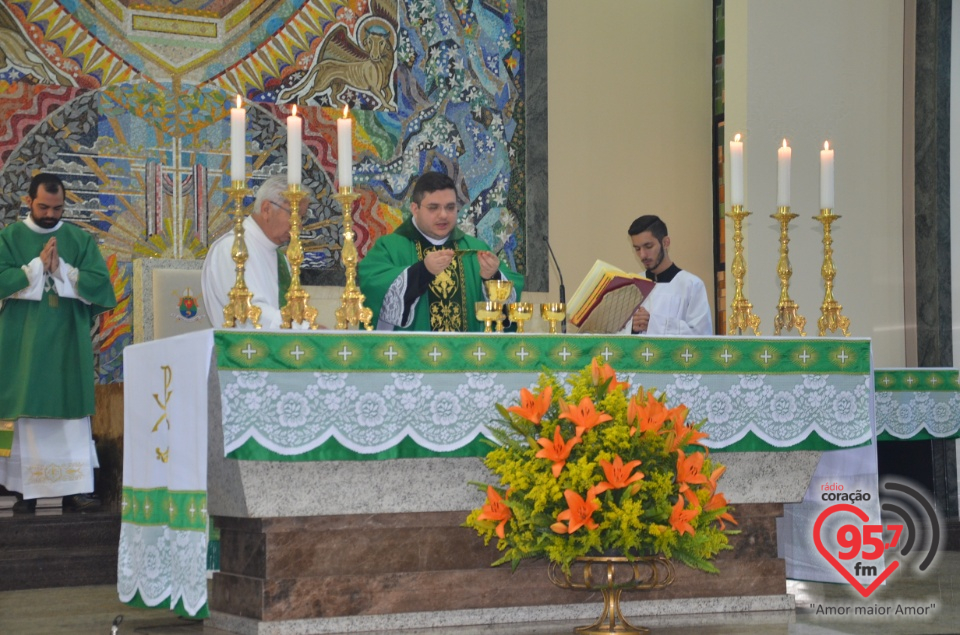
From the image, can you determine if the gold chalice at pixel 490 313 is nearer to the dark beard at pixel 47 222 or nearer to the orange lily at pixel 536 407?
the orange lily at pixel 536 407

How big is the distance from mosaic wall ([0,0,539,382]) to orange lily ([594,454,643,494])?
4750 mm

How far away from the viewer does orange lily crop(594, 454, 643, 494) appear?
14.4 ft

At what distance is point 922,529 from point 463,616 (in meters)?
4.30

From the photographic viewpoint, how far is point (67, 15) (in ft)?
28.0

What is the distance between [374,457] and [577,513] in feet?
2.96

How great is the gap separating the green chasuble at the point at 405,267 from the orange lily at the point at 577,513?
80.5 inches

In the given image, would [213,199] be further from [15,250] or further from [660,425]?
[660,425]

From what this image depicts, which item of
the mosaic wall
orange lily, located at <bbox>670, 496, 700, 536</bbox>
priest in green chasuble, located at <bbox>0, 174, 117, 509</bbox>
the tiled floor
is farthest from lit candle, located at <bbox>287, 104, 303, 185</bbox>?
the mosaic wall

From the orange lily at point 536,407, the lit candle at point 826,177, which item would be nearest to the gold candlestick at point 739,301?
the lit candle at point 826,177

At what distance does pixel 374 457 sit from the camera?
16.2 feet

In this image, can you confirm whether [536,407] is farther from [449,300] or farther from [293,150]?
[449,300]

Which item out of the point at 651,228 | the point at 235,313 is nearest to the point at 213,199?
the point at 651,228

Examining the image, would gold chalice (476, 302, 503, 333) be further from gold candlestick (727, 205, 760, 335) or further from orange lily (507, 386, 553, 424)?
gold candlestick (727, 205, 760, 335)

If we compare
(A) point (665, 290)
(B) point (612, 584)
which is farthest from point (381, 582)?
(A) point (665, 290)
